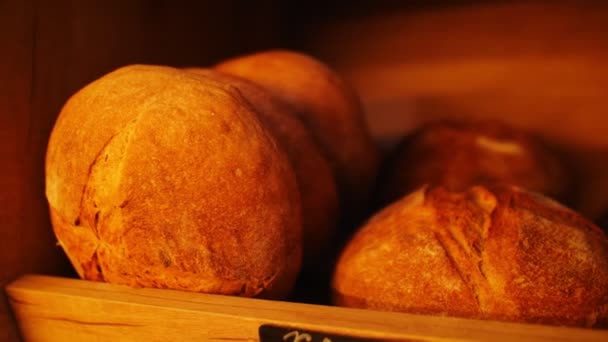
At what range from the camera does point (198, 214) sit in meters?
0.75

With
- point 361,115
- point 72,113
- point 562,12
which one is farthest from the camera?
point 562,12

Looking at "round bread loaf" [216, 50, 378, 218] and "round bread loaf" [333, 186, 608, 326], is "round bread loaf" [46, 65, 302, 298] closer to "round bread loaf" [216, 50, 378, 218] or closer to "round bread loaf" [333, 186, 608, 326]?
"round bread loaf" [333, 186, 608, 326]

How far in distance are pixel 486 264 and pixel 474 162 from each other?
579 millimetres

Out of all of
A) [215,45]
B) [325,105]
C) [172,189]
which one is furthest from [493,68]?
[172,189]

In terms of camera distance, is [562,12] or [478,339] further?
[562,12]

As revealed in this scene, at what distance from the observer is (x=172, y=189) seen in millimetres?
752

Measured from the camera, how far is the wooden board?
0.61 m

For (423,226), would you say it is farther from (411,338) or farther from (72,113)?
(72,113)

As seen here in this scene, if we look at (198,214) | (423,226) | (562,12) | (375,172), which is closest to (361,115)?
(375,172)

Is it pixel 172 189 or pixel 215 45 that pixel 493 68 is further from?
pixel 172 189

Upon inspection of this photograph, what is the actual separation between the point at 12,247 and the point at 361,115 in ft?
2.51

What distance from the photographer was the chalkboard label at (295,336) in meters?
0.63

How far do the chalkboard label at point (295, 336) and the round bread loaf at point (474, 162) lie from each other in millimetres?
702

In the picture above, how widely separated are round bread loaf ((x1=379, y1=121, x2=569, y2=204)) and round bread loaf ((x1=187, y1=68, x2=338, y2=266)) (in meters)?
0.34
